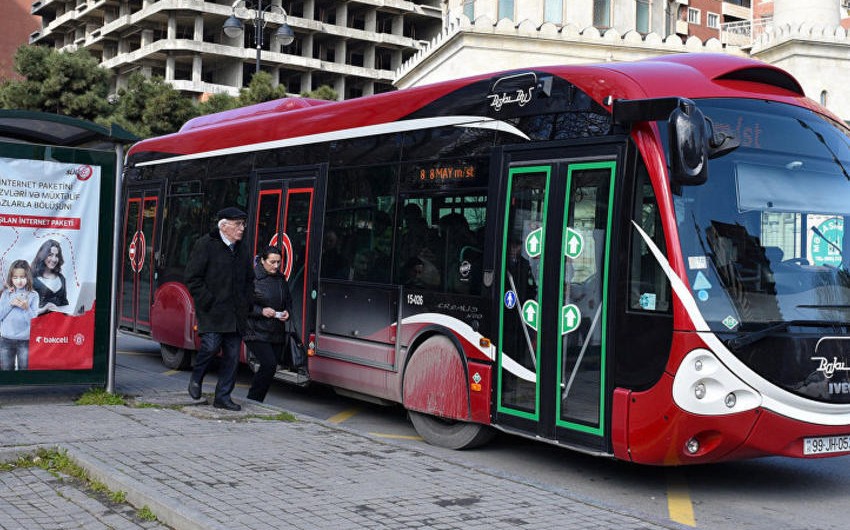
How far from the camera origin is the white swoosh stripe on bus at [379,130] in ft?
26.6

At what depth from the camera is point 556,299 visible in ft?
23.8

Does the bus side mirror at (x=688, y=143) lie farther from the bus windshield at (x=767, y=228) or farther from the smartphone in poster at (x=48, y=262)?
the smartphone in poster at (x=48, y=262)

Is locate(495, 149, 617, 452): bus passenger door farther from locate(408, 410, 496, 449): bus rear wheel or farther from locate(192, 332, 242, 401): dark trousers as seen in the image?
locate(192, 332, 242, 401): dark trousers

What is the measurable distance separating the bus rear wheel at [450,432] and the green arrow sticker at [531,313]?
1.14 m

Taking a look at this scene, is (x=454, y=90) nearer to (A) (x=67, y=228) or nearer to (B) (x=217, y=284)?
(B) (x=217, y=284)

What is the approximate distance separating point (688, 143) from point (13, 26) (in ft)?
313

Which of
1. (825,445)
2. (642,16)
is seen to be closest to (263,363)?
(825,445)

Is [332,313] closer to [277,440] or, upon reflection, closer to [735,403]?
[277,440]

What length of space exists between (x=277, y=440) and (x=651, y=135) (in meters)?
3.68

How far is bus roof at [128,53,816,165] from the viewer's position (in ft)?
23.2

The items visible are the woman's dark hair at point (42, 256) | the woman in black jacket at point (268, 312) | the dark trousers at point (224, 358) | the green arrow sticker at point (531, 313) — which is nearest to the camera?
the green arrow sticker at point (531, 313)

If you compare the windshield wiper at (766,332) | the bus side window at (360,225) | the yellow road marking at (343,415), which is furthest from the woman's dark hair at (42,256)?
the windshield wiper at (766,332)

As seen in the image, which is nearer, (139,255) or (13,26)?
(139,255)

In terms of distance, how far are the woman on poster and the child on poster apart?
0.07 metres
